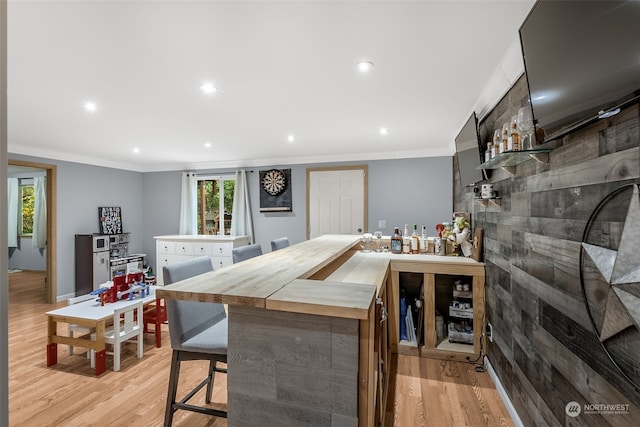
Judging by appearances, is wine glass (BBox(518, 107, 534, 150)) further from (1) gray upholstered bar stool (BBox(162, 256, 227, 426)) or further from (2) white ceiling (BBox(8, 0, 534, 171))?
(1) gray upholstered bar stool (BBox(162, 256, 227, 426))

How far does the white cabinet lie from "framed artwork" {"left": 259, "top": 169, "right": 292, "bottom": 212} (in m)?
0.75

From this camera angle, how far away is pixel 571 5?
979 mm

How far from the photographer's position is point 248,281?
4.46 feet

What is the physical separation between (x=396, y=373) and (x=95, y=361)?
2.53m

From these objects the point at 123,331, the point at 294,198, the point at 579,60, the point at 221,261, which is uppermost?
the point at 579,60

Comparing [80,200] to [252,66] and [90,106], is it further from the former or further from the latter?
[252,66]

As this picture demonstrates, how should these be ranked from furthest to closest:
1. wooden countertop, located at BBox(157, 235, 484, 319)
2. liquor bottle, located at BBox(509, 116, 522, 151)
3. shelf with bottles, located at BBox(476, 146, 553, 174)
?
1. liquor bottle, located at BBox(509, 116, 522, 151)
2. shelf with bottles, located at BBox(476, 146, 553, 174)
3. wooden countertop, located at BBox(157, 235, 484, 319)

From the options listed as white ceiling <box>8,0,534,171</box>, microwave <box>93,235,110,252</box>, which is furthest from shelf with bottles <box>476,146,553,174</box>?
microwave <box>93,235,110,252</box>

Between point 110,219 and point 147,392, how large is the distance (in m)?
4.35

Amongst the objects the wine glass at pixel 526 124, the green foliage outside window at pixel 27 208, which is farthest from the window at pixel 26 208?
the wine glass at pixel 526 124

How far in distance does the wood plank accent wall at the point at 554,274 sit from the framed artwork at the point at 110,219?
6091 millimetres

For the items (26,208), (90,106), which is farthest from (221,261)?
(26,208)

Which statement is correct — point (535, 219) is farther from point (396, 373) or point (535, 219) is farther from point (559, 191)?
point (396, 373)

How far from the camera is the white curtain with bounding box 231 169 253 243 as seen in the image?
5.53 metres
